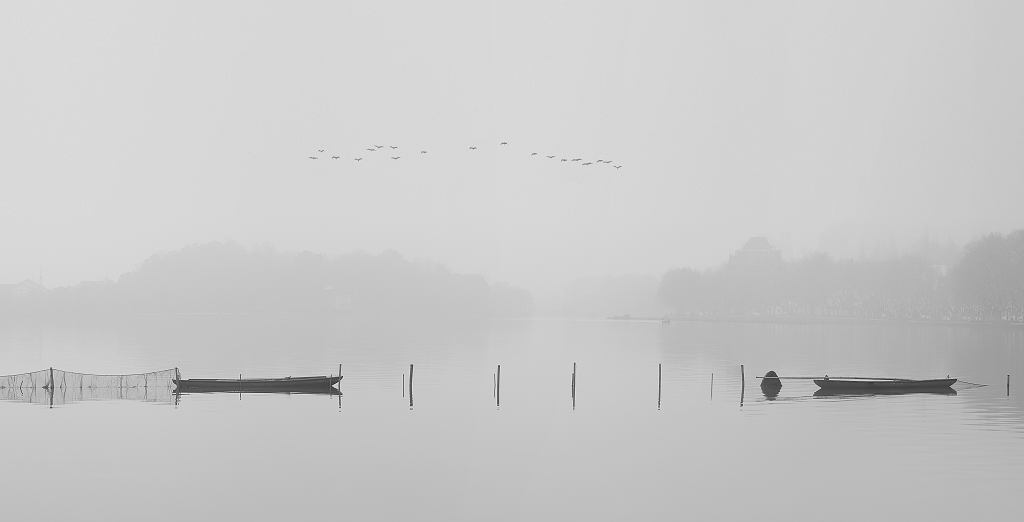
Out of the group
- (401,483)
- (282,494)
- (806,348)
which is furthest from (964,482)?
(806,348)

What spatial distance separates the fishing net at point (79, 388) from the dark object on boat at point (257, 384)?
1.50 m

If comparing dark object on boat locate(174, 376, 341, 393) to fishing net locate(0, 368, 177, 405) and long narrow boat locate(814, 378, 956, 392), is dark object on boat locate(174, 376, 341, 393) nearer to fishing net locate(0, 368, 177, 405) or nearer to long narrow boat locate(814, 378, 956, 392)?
fishing net locate(0, 368, 177, 405)

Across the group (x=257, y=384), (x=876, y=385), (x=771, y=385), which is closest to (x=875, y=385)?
(x=876, y=385)

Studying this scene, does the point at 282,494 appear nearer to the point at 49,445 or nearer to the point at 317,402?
the point at 49,445

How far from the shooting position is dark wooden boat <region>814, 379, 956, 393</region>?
78125 mm

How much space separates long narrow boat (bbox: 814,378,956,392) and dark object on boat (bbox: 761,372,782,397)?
10.0 ft

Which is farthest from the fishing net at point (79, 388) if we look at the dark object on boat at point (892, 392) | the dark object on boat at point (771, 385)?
the dark object on boat at point (892, 392)

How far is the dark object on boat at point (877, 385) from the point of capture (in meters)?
78.1

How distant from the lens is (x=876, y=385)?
7869 centimetres

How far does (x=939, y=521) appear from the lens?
117ft

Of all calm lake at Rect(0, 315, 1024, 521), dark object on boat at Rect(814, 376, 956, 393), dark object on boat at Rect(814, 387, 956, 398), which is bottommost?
calm lake at Rect(0, 315, 1024, 521)

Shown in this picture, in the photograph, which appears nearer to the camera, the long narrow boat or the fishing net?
the fishing net

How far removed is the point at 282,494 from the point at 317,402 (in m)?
32.3

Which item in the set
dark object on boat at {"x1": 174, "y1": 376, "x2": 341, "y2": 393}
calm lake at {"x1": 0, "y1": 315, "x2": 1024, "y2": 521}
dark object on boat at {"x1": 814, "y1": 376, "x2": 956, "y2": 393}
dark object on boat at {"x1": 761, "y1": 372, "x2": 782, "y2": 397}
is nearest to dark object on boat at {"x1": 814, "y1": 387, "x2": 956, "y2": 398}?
dark object on boat at {"x1": 814, "y1": 376, "x2": 956, "y2": 393}
